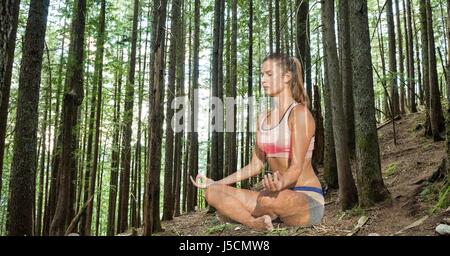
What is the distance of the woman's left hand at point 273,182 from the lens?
12.2ft

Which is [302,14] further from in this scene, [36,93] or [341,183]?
[36,93]

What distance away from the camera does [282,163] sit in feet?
13.4

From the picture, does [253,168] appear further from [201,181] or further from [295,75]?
[295,75]

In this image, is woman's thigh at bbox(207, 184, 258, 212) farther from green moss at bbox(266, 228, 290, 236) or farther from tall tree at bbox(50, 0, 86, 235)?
tall tree at bbox(50, 0, 86, 235)

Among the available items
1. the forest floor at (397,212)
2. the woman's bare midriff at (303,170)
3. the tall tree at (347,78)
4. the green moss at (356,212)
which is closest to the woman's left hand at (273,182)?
the woman's bare midriff at (303,170)

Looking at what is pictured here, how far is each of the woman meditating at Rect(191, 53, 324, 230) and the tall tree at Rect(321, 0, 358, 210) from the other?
2.29 metres

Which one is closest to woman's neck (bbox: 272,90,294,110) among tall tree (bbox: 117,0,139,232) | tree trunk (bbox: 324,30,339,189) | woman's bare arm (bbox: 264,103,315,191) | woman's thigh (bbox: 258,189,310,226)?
woman's bare arm (bbox: 264,103,315,191)

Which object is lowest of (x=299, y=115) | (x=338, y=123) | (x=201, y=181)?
(x=201, y=181)

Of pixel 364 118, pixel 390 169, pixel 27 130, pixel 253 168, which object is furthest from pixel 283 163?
pixel 390 169

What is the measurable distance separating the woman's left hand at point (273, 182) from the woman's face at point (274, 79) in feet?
3.05

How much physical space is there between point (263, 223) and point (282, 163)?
770 millimetres

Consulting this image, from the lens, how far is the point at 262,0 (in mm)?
14305
